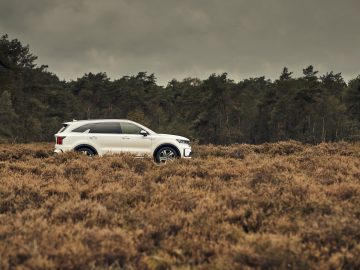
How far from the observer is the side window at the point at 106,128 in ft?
46.5

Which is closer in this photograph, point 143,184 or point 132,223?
point 132,223

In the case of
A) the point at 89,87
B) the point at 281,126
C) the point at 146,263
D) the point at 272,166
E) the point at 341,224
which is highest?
the point at 89,87

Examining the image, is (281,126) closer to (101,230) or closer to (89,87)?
(89,87)

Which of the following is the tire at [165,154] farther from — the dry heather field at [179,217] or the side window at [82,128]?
the dry heather field at [179,217]

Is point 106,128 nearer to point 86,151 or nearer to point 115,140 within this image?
point 115,140

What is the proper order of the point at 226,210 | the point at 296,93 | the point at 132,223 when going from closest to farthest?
the point at 132,223 → the point at 226,210 → the point at 296,93

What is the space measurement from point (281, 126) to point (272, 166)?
69.6 meters

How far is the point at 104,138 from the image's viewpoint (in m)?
14.1

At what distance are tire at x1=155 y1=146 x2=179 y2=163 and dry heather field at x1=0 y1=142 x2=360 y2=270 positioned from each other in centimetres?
300

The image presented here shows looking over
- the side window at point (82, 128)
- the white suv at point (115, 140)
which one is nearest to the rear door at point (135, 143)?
the white suv at point (115, 140)

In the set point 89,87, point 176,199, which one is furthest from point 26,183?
point 89,87

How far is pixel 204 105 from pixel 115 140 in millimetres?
58324

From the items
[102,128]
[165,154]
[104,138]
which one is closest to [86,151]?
[104,138]

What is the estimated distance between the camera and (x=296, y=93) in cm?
6675
